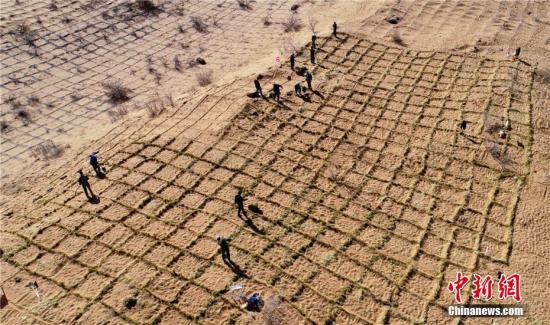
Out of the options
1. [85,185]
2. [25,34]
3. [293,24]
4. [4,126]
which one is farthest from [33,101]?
[293,24]

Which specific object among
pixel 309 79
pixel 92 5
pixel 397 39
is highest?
pixel 92 5

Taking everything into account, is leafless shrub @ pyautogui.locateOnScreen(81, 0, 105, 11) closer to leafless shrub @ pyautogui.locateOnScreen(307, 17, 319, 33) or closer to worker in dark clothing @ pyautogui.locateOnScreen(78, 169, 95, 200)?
leafless shrub @ pyautogui.locateOnScreen(307, 17, 319, 33)

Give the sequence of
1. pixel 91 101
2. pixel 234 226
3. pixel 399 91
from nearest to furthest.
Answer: pixel 234 226, pixel 399 91, pixel 91 101

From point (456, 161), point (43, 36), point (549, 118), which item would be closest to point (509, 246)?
point (456, 161)

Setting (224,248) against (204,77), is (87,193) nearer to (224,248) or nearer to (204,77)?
(224,248)

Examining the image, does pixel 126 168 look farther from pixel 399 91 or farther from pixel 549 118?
pixel 549 118

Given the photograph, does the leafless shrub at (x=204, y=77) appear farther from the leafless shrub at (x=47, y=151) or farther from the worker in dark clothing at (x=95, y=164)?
the worker in dark clothing at (x=95, y=164)
